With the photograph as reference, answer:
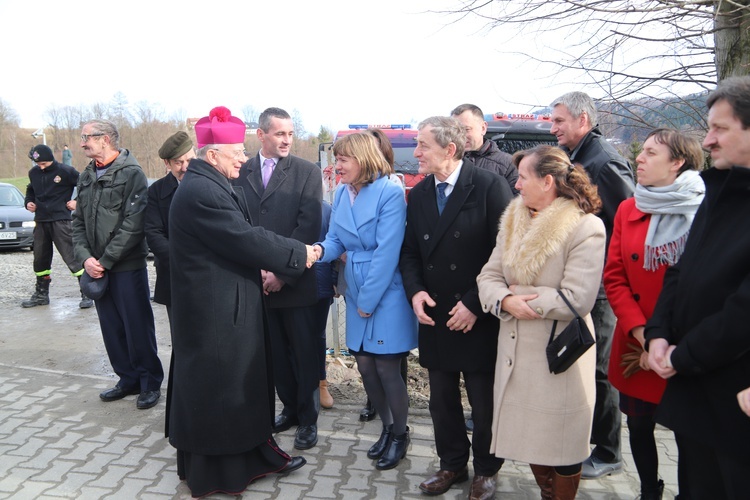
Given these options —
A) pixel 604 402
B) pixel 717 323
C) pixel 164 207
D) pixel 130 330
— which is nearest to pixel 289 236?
pixel 164 207

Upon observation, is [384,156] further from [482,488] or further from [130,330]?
[130,330]

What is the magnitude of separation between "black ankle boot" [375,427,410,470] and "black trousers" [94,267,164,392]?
7.13 feet

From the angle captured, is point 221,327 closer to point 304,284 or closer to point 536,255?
point 304,284

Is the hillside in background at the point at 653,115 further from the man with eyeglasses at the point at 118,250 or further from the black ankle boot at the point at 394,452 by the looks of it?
the man with eyeglasses at the point at 118,250

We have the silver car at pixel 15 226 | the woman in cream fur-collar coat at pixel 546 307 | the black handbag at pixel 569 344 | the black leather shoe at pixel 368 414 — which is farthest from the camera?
the silver car at pixel 15 226

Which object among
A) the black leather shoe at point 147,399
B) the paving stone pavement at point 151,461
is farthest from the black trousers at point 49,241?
the black leather shoe at point 147,399

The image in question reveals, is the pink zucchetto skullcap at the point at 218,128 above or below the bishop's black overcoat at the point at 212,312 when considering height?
above

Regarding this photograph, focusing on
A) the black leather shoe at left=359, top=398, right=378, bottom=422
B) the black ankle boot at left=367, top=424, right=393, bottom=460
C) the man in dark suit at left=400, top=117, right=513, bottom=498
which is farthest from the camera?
the black leather shoe at left=359, top=398, right=378, bottom=422

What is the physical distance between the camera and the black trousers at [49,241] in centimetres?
818

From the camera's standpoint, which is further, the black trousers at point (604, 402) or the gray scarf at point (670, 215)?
the black trousers at point (604, 402)

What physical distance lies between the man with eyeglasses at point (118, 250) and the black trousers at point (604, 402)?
335 centimetres

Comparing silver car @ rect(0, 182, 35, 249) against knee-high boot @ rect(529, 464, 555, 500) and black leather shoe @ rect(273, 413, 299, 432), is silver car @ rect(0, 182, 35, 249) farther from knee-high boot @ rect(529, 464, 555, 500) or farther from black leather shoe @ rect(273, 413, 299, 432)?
knee-high boot @ rect(529, 464, 555, 500)

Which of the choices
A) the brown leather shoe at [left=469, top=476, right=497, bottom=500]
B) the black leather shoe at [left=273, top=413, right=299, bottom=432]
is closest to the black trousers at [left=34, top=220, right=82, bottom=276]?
the black leather shoe at [left=273, top=413, right=299, bottom=432]

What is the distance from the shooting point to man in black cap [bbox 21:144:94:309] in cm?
812
